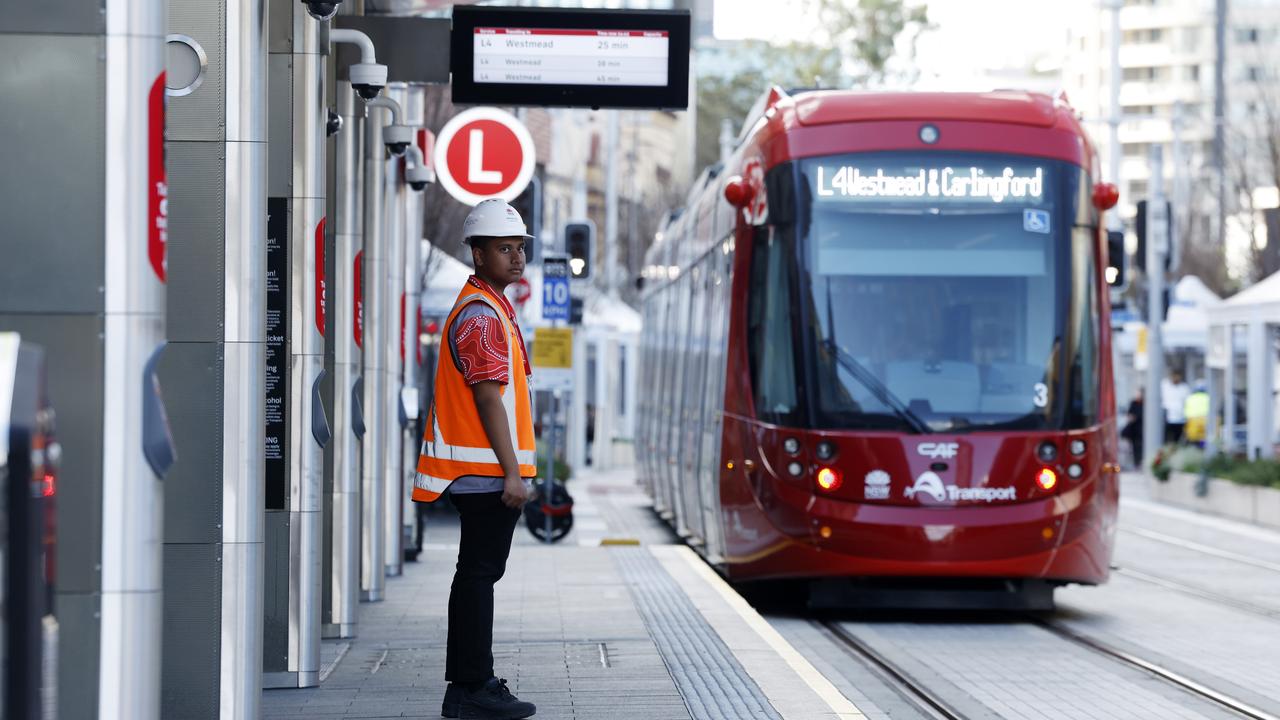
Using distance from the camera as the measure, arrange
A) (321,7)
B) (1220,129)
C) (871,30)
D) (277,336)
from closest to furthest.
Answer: (321,7), (277,336), (1220,129), (871,30)

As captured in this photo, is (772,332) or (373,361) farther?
(772,332)

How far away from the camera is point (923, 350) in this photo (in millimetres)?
13328

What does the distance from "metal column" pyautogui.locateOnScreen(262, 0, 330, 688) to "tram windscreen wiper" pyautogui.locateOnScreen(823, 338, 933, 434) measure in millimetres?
5122

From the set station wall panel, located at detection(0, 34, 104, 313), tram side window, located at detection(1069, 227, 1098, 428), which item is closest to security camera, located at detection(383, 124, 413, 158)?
tram side window, located at detection(1069, 227, 1098, 428)

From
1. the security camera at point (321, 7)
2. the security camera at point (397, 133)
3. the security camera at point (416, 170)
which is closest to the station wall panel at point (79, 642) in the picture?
the security camera at point (321, 7)

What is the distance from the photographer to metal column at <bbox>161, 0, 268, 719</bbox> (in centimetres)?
670

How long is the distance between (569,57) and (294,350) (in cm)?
299

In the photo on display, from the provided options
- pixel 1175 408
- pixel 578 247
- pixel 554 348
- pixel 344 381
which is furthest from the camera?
pixel 1175 408

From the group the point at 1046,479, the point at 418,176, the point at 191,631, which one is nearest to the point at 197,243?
the point at 191,631

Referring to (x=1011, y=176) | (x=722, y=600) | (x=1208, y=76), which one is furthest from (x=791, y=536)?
(x=1208, y=76)

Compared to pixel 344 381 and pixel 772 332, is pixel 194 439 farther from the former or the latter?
pixel 772 332

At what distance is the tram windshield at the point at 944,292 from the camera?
1320 centimetres

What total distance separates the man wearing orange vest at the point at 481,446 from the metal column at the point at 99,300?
232cm

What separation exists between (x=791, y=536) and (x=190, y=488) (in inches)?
258
